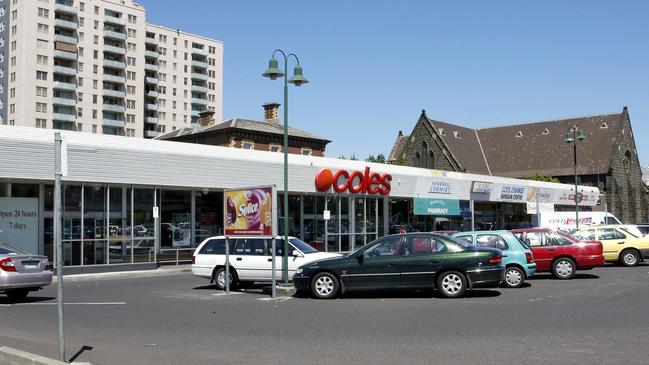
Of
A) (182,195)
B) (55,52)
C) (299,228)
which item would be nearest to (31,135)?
(182,195)

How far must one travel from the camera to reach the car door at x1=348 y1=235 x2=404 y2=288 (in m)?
14.9

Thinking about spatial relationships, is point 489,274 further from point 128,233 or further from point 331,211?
point 331,211

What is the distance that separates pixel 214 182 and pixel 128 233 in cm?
438

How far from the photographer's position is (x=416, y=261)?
48.5ft

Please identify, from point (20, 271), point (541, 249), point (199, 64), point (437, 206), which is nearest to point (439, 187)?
point (437, 206)

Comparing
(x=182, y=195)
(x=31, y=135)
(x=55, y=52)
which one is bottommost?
(x=182, y=195)

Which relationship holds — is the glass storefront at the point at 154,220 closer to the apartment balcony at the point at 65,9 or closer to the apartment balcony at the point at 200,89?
the apartment balcony at the point at 65,9

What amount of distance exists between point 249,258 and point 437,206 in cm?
2510

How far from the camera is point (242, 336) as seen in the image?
401 inches

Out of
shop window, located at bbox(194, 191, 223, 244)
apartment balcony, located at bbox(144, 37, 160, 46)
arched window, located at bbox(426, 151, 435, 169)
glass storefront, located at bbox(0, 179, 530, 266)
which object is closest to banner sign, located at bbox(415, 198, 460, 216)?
glass storefront, located at bbox(0, 179, 530, 266)

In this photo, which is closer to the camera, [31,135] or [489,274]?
[489,274]

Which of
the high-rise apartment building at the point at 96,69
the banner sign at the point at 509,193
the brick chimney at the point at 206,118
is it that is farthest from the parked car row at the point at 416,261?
the high-rise apartment building at the point at 96,69

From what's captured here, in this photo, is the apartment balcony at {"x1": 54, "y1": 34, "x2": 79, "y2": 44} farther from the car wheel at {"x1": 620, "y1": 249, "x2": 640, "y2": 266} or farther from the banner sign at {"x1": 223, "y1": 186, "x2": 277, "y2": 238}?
the car wheel at {"x1": 620, "y1": 249, "x2": 640, "y2": 266}

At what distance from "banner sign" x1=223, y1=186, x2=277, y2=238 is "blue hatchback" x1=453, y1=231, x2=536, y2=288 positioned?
19.3ft
